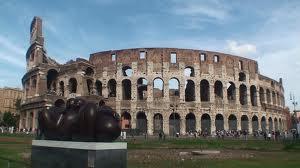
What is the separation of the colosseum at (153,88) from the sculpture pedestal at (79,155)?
32.5 m

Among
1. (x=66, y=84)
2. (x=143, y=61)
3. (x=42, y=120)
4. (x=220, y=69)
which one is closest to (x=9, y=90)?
(x=66, y=84)

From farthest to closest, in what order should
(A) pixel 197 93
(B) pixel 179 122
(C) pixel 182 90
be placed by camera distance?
(A) pixel 197 93, (C) pixel 182 90, (B) pixel 179 122

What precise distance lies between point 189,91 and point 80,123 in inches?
1503

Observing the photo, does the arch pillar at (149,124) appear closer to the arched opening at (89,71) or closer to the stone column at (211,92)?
the stone column at (211,92)

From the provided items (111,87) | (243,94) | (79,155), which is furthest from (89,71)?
(79,155)

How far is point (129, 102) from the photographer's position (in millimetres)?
42375

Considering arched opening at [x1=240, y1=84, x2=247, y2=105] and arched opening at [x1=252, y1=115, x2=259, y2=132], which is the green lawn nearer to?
arched opening at [x1=240, y1=84, x2=247, y2=105]

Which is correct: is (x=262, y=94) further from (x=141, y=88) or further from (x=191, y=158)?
(x=191, y=158)

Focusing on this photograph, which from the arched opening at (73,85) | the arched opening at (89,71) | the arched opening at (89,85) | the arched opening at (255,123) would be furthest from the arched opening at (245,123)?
the arched opening at (73,85)

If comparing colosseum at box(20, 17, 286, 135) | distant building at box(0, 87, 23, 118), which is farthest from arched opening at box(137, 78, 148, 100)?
distant building at box(0, 87, 23, 118)

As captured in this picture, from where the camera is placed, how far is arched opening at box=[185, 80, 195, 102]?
44.1m

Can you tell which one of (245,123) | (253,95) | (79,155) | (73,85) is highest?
(73,85)

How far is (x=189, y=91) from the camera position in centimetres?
4562

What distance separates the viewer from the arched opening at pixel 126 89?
4419cm
